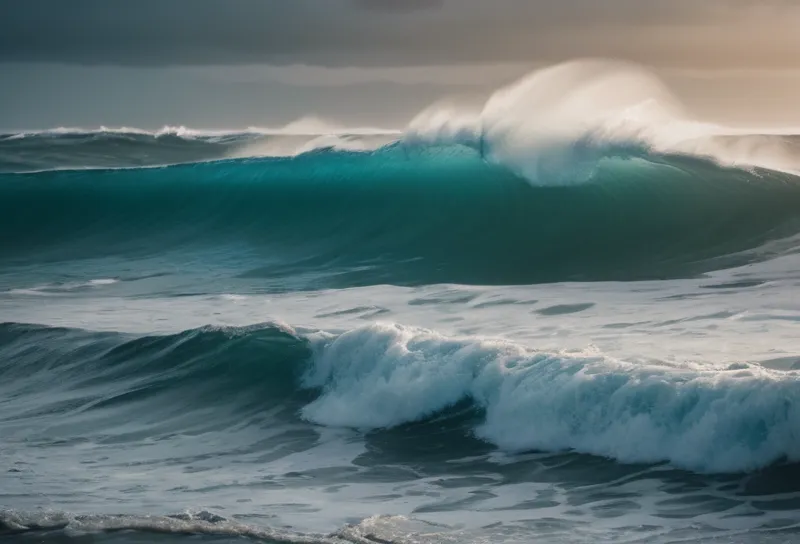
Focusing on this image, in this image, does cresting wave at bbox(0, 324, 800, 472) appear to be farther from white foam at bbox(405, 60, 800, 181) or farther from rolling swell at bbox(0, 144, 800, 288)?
white foam at bbox(405, 60, 800, 181)

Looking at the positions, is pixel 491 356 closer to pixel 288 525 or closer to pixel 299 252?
pixel 288 525

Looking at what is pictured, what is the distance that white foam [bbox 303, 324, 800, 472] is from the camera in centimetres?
706

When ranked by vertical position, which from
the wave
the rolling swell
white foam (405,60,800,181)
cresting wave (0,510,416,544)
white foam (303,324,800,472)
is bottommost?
cresting wave (0,510,416,544)

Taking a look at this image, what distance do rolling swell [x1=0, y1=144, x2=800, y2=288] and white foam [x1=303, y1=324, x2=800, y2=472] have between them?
503 centimetres

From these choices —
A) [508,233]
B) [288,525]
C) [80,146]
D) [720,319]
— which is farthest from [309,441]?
[80,146]

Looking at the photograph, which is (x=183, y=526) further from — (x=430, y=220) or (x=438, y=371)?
(x=430, y=220)

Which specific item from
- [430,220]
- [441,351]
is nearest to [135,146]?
[430,220]

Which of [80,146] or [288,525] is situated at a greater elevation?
[80,146]

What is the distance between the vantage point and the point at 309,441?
858 centimetres

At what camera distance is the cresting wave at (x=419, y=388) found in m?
7.17

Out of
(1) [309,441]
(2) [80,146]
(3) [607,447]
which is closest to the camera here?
(3) [607,447]

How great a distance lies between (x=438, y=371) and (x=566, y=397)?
4.44 feet

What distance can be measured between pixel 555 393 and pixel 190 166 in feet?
62.9

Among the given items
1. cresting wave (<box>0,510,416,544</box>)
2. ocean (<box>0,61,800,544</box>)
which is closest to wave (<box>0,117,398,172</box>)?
ocean (<box>0,61,800,544</box>)
